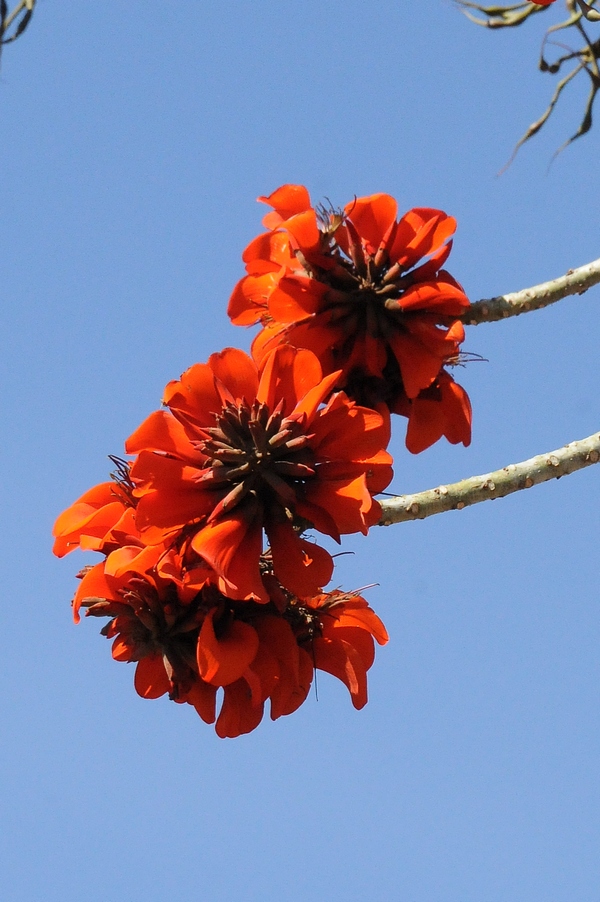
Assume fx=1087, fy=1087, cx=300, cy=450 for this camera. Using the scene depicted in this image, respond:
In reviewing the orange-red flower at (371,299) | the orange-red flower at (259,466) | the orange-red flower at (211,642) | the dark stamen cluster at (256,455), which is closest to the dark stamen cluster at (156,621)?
the orange-red flower at (211,642)

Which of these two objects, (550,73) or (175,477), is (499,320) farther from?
(550,73)

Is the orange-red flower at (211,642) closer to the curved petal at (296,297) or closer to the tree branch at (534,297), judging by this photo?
the curved petal at (296,297)

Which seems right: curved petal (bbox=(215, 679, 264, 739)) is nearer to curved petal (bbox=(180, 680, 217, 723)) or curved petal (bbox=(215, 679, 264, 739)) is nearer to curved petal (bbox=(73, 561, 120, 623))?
curved petal (bbox=(180, 680, 217, 723))

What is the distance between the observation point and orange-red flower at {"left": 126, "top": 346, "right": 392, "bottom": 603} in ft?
5.93

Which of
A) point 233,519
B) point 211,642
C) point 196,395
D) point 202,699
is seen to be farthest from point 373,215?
point 202,699

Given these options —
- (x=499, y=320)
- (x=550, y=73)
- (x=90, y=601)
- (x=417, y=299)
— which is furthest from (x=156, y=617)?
(x=550, y=73)

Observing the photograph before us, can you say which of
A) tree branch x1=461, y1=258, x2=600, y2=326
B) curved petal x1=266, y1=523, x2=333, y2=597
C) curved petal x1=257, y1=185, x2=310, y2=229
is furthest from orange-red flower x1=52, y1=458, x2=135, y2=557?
tree branch x1=461, y1=258, x2=600, y2=326

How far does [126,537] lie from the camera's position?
6.38ft

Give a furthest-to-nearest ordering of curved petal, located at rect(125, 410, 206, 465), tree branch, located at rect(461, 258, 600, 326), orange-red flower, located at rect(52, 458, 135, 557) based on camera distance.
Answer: tree branch, located at rect(461, 258, 600, 326) → orange-red flower, located at rect(52, 458, 135, 557) → curved petal, located at rect(125, 410, 206, 465)

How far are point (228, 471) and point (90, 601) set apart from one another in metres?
0.39

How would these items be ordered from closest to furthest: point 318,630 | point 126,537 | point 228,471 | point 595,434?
point 228,471 → point 126,537 → point 318,630 → point 595,434

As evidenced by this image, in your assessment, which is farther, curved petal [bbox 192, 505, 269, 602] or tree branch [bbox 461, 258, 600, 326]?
tree branch [bbox 461, 258, 600, 326]

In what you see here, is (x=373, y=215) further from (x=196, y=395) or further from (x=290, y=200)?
(x=196, y=395)

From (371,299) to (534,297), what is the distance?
A: 414mm
